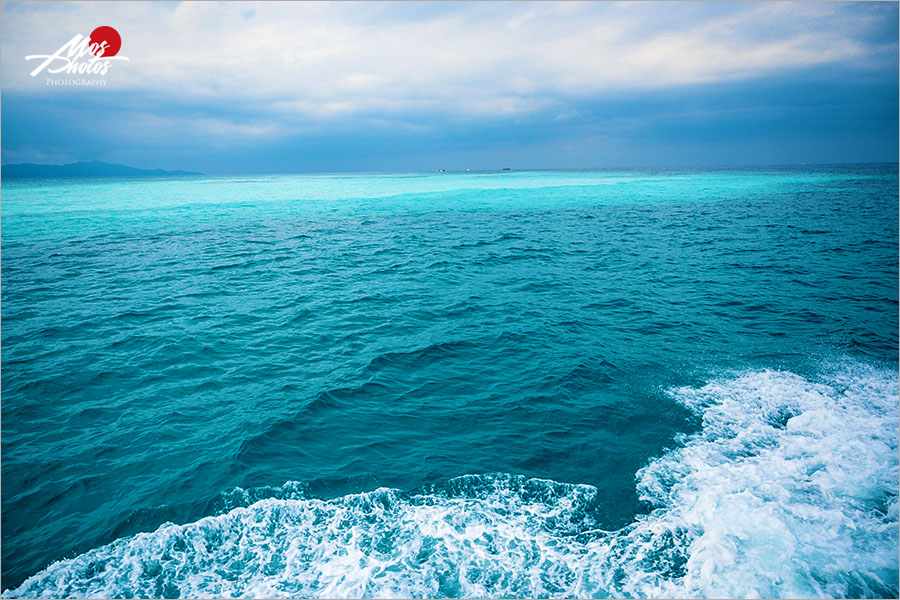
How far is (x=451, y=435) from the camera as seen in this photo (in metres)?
9.80

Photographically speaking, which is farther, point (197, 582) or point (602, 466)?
point (602, 466)

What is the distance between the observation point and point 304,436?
32.1ft

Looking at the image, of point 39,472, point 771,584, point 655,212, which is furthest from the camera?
point 655,212

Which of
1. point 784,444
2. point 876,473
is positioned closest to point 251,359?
point 784,444

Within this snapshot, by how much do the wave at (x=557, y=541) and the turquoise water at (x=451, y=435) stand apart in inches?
1.6

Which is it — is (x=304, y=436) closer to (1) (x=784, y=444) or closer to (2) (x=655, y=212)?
(1) (x=784, y=444)

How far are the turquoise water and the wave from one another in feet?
0.13

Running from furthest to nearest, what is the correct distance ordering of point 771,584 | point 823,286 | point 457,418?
point 823,286 → point 457,418 → point 771,584

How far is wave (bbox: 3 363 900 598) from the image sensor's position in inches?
243

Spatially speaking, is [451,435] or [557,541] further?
[451,435]

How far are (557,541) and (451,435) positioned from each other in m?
3.46

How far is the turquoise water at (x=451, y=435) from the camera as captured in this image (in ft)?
21.4

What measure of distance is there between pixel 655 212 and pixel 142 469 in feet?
178

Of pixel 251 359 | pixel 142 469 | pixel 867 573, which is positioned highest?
pixel 251 359
